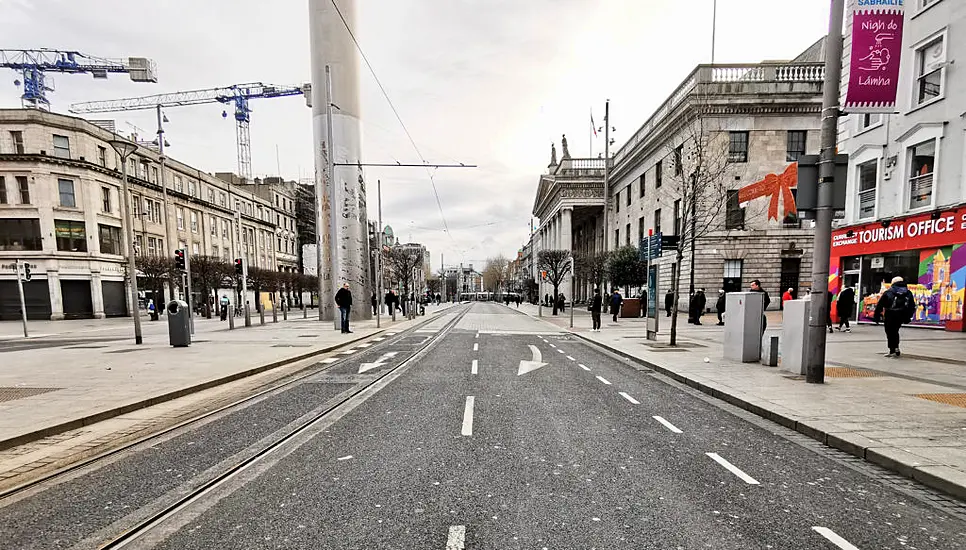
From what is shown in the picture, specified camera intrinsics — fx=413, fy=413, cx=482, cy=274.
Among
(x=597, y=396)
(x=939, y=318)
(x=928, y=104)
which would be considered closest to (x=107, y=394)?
A: (x=597, y=396)

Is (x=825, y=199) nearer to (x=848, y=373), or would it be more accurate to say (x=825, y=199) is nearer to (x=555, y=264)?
(x=848, y=373)

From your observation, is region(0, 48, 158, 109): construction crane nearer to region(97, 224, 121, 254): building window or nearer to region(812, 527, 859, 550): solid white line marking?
region(97, 224, 121, 254): building window

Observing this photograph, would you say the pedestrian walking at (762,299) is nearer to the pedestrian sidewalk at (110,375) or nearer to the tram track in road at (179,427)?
the tram track in road at (179,427)

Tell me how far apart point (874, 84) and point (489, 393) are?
8.55 m

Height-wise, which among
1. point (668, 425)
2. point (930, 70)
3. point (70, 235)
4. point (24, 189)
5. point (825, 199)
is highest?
point (930, 70)

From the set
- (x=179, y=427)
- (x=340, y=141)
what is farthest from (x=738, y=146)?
(x=179, y=427)

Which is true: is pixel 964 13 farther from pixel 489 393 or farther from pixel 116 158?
pixel 116 158

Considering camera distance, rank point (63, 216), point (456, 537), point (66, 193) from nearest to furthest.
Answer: point (456, 537), point (63, 216), point (66, 193)

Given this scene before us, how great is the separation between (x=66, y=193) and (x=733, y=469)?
153ft

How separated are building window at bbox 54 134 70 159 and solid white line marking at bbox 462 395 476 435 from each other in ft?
142

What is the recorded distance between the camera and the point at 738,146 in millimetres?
28094

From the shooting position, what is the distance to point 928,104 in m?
15.4

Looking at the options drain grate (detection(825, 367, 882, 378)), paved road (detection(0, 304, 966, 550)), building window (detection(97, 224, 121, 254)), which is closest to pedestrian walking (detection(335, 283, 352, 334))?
paved road (detection(0, 304, 966, 550))

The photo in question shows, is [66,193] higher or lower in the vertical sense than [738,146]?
lower
